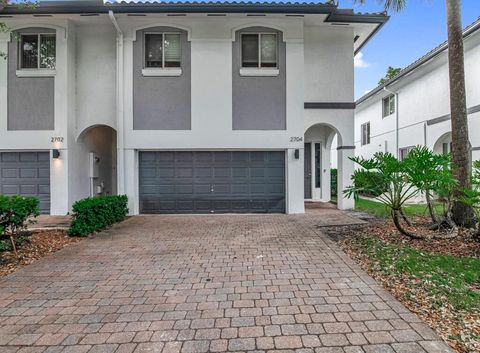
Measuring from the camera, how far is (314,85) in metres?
10.6

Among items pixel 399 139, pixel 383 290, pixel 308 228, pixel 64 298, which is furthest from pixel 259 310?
pixel 399 139

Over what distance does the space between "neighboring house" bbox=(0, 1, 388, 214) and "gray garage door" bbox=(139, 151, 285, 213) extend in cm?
4

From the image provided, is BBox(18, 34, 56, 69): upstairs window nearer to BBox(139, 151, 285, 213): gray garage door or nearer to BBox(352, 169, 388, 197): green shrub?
BBox(139, 151, 285, 213): gray garage door

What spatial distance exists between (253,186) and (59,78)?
760cm

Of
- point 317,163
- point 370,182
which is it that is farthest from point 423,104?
point 370,182

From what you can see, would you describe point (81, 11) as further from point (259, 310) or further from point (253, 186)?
point (259, 310)

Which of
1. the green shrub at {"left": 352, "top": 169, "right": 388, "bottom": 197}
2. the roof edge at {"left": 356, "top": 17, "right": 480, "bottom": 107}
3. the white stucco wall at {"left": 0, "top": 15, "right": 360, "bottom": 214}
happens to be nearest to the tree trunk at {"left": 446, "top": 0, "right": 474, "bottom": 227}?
the green shrub at {"left": 352, "top": 169, "right": 388, "bottom": 197}

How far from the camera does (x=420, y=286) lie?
12.6 feet

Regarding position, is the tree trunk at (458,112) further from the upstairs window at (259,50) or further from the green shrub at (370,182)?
the upstairs window at (259,50)

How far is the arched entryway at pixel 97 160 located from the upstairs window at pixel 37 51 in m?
2.67

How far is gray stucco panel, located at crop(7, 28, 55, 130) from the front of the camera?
9906mm

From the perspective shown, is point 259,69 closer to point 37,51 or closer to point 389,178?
point 389,178

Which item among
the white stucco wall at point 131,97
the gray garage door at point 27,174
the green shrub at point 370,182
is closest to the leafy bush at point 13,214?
the white stucco wall at point 131,97

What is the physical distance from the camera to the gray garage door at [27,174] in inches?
395
